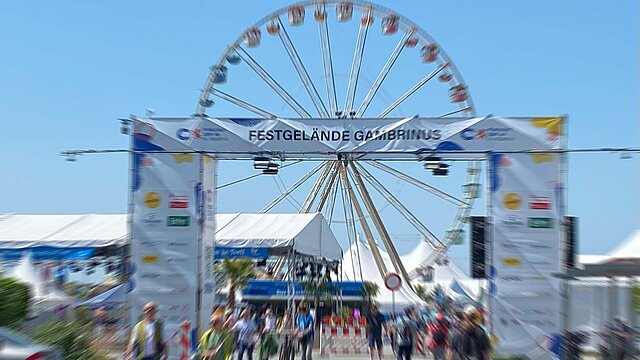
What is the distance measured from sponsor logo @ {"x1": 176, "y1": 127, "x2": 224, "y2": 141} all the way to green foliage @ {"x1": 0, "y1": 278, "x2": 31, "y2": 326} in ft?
12.9

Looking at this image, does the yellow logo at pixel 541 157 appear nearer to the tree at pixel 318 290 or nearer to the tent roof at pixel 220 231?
the tent roof at pixel 220 231

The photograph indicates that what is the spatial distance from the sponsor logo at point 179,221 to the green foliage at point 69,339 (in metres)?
2.87

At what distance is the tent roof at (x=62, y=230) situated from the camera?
29.0 m

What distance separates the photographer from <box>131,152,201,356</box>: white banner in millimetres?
17031

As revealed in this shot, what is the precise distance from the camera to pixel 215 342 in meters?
14.0

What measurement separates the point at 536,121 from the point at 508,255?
247 cm

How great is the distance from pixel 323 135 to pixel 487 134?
3.02 m

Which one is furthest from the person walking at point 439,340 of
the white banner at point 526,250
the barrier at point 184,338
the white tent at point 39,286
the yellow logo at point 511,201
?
the white tent at point 39,286

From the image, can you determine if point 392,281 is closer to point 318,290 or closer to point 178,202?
point 178,202

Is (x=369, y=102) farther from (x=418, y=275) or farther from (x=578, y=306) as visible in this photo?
(x=578, y=306)

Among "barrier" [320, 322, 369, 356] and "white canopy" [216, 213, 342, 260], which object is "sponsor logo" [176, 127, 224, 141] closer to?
"white canopy" [216, 213, 342, 260]

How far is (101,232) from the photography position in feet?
98.5

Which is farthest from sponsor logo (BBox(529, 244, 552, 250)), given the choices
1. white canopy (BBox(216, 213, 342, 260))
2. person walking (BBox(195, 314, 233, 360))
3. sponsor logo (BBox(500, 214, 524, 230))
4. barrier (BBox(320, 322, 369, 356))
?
white canopy (BBox(216, 213, 342, 260))

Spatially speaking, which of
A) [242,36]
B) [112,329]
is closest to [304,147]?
[112,329]
